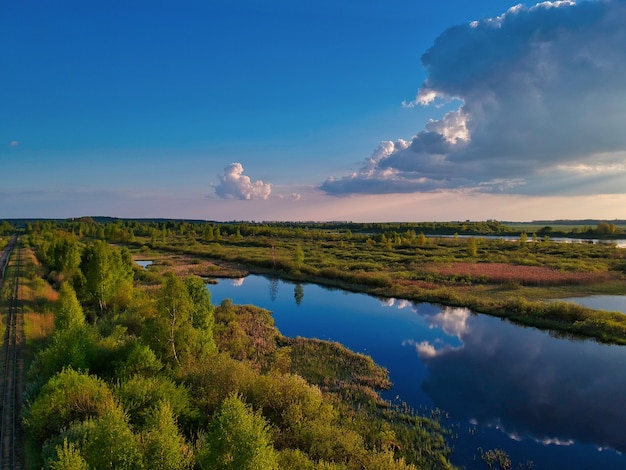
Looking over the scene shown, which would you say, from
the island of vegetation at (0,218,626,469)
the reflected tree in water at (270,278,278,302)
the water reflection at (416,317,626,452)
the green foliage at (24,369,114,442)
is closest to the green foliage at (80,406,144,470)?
the island of vegetation at (0,218,626,469)

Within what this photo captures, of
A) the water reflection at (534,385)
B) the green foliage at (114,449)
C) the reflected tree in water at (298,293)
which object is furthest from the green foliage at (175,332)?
the reflected tree in water at (298,293)

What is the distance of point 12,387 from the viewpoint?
21172mm

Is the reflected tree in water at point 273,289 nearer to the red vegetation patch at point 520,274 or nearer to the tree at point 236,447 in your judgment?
the red vegetation patch at point 520,274

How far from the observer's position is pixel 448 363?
2931 centimetres

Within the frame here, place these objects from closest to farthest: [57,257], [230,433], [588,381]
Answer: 1. [230,433]
2. [588,381]
3. [57,257]

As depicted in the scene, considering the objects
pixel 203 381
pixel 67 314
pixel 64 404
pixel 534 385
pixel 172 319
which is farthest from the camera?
pixel 67 314

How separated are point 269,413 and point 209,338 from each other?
9619mm

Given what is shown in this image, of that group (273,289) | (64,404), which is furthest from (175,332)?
(273,289)

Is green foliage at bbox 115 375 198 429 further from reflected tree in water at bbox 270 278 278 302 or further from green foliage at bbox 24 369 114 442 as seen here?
reflected tree in water at bbox 270 278 278 302

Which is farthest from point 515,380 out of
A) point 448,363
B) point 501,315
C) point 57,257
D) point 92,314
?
point 57,257

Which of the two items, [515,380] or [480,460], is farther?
[515,380]

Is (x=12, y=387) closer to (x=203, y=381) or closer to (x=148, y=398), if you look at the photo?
(x=148, y=398)

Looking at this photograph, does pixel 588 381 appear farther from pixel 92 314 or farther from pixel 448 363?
pixel 92 314

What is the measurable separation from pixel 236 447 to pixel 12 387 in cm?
1789
